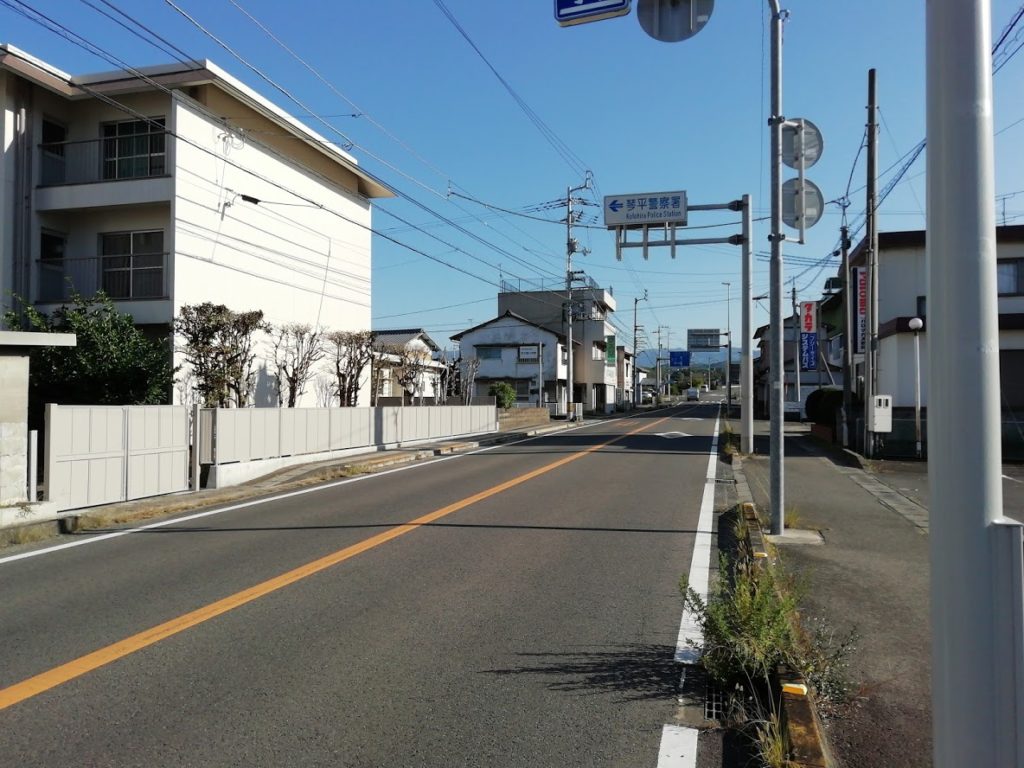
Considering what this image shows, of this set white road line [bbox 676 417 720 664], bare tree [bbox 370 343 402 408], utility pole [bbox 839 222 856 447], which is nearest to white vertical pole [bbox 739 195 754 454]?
utility pole [bbox 839 222 856 447]

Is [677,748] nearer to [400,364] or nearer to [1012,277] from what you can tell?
[1012,277]

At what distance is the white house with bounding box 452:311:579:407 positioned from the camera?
A: 57000mm

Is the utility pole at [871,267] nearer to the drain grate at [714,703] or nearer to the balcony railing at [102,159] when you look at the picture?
the drain grate at [714,703]

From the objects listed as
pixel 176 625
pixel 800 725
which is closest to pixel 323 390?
pixel 176 625

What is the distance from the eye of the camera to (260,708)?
3.99 metres

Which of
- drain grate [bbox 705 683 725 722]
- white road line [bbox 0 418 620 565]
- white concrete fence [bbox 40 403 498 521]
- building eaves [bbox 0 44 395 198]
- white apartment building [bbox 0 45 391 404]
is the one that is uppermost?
building eaves [bbox 0 44 395 198]

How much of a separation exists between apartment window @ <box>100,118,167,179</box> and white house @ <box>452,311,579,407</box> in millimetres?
37623

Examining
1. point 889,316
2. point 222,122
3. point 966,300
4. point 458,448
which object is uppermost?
point 222,122

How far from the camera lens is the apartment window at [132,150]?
19.5 meters

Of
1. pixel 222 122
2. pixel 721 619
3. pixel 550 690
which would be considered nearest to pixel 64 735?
pixel 550 690

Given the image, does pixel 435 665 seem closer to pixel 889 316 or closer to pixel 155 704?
pixel 155 704

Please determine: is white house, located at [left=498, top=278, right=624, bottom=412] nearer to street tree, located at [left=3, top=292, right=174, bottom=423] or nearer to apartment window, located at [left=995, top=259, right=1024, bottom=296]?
apartment window, located at [left=995, top=259, right=1024, bottom=296]

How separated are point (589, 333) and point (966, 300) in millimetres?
65016

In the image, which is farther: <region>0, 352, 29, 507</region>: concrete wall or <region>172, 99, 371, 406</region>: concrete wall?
<region>172, 99, 371, 406</region>: concrete wall
